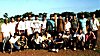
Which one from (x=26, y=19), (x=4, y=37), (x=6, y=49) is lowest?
(x=6, y=49)

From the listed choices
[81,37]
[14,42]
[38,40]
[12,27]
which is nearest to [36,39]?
[38,40]

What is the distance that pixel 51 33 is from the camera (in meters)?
14.3

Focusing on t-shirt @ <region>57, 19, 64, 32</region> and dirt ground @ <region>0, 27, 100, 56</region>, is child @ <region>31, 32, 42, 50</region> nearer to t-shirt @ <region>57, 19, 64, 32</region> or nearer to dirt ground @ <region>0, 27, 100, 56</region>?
dirt ground @ <region>0, 27, 100, 56</region>

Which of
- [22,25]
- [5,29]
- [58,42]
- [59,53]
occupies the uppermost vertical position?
[22,25]

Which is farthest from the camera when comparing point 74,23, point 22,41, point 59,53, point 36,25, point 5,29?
point 36,25

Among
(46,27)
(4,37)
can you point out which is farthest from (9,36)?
(46,27)

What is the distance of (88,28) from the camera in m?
14.0

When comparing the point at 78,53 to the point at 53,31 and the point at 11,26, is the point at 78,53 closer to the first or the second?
the point at 53,31

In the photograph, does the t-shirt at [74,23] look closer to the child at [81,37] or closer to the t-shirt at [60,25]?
the child at [81,37]

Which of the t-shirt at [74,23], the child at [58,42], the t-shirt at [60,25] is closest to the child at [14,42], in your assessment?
the child at [58,42]

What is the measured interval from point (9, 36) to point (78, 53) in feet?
13.9

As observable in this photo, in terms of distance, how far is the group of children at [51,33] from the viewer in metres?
13.7

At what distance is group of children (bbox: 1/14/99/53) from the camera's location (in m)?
13.7

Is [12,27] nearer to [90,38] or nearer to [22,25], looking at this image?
[22,25]
